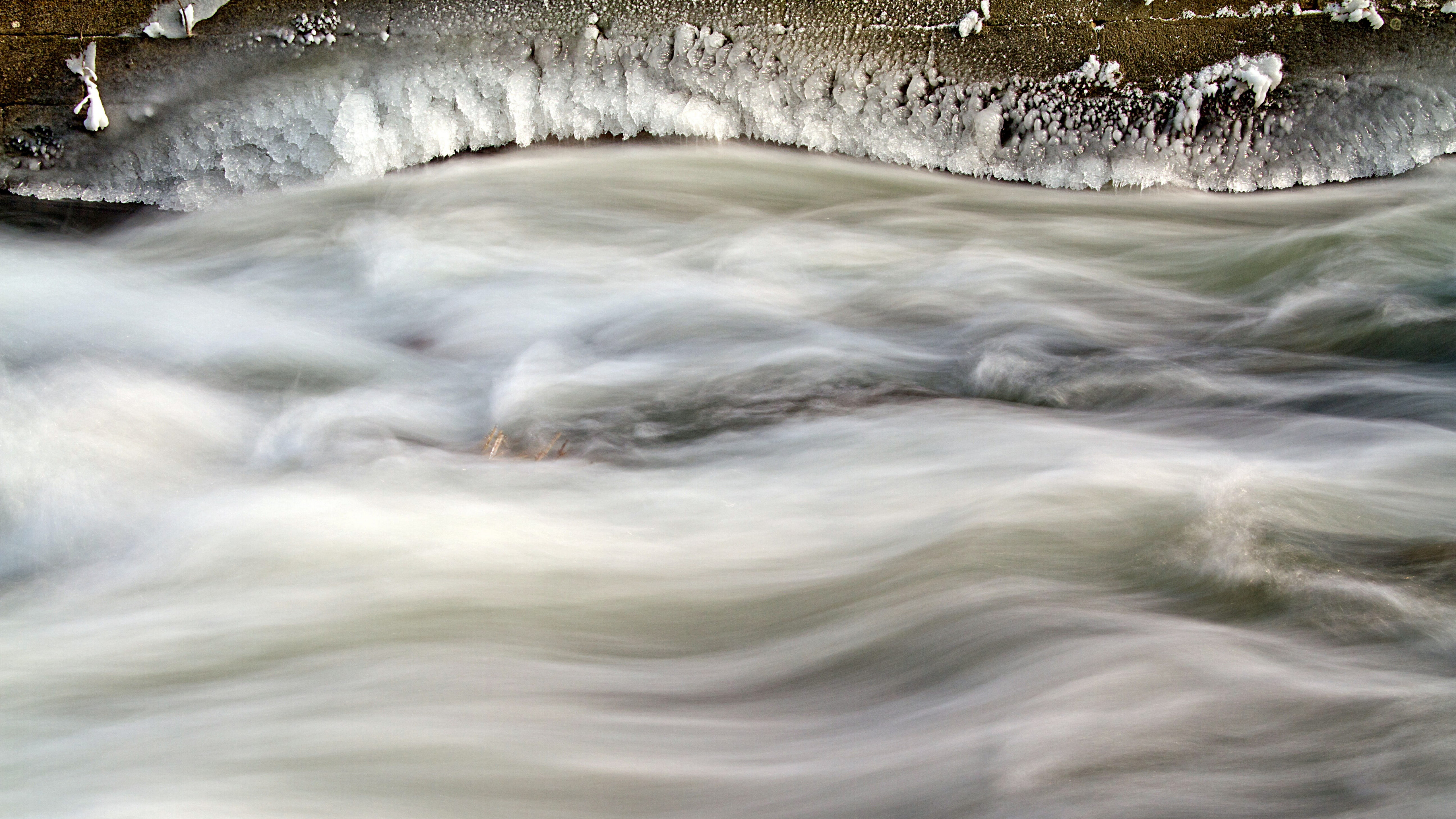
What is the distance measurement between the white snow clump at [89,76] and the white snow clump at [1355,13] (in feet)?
14.7

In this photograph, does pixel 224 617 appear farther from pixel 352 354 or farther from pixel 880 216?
pixel 880 216

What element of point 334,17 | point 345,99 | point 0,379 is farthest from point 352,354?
point 334,17

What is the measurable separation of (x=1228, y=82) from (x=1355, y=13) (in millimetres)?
500

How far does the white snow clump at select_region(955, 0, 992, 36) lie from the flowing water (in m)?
0.53

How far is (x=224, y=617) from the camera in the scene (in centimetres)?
204

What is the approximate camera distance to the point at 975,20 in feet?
12.4

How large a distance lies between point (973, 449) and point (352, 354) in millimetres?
1941

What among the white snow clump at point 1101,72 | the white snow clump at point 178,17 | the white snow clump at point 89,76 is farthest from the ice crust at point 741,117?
the white snow clump at point 178,17

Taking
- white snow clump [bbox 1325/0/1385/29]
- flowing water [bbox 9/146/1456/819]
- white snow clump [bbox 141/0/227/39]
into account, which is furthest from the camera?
white snow clump [bbox 141/0/227/39]

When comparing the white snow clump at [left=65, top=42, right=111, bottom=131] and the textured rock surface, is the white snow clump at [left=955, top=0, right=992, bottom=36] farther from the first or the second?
the white snow clump at [left=65, top=42, right=111, bottom=131]

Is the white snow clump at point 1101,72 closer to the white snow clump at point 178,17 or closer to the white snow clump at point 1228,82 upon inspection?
the white snow clump at point 1228,82

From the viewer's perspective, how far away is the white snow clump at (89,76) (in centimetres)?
382

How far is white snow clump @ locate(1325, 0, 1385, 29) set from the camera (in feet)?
12.1

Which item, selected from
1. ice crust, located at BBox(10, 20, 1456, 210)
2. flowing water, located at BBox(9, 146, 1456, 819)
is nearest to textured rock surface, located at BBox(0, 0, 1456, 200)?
ice crust, located at BBox(10, 20, 1456, 210)
